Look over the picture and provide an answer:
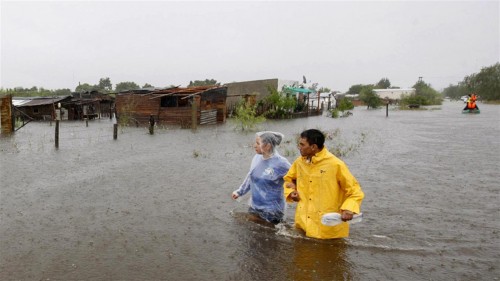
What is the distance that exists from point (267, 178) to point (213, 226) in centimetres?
156

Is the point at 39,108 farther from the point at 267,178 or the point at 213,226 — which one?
the point at 267,178

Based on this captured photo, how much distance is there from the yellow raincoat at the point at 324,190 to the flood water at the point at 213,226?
0.49 m

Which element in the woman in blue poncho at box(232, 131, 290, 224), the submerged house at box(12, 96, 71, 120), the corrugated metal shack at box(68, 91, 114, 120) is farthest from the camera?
the corrugated metal shack at box(68, 91, 114, 120)

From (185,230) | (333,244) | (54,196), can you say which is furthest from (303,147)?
(54,196)

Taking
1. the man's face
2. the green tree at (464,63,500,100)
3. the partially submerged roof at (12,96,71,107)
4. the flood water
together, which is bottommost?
the flood water

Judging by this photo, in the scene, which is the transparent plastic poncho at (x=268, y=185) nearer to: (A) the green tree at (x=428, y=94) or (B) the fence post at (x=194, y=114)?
(B) the fence post at (x=194, y=114)

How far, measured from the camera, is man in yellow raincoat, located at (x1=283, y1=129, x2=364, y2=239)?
418cm

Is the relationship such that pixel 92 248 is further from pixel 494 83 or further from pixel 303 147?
pixel 494 83

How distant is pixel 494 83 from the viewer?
83.9m

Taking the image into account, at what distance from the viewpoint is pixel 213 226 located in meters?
6.28

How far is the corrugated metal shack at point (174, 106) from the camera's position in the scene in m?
25.9

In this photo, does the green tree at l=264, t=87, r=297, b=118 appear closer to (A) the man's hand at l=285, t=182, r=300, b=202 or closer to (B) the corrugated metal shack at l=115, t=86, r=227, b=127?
(B) the corrugated metal shack at l=115, t=86, r=227, b=127

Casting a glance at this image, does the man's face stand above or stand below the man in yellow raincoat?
above

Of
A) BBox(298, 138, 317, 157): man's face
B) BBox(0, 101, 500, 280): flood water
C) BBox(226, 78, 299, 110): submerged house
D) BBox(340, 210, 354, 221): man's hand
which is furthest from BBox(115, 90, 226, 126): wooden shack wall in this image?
BBox(340, 210, 354, 221): man's hand
